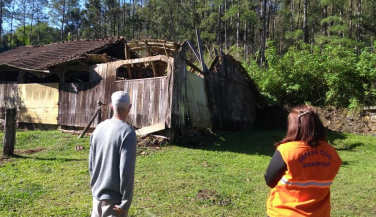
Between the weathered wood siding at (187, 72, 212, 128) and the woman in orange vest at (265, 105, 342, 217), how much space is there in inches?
320

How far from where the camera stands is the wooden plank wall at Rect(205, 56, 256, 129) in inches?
501

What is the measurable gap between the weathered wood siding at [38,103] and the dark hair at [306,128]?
39.6ft

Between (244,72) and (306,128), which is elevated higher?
(244,72)

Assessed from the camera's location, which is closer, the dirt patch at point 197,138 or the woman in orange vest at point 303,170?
the woman in orange vest at point 303,170

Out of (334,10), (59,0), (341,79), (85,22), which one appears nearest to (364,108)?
(341,79)

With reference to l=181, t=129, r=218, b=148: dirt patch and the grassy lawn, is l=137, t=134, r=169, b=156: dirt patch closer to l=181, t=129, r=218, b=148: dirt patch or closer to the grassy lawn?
the grassy lawn

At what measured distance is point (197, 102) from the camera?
36.8ft

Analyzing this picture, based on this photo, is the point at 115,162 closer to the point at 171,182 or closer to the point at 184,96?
the point at 171,182

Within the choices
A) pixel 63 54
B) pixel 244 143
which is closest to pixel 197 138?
pixel 244 143

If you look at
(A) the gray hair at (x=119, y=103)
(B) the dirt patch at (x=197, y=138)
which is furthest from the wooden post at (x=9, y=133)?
(A) the gray hair at (x=119, y=103)

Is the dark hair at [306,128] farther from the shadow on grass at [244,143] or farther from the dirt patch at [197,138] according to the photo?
the dirt patch at [197,138]

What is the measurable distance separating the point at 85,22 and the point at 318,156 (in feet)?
135

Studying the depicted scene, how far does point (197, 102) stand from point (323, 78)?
8264 mm

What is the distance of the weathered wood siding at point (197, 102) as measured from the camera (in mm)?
10627
